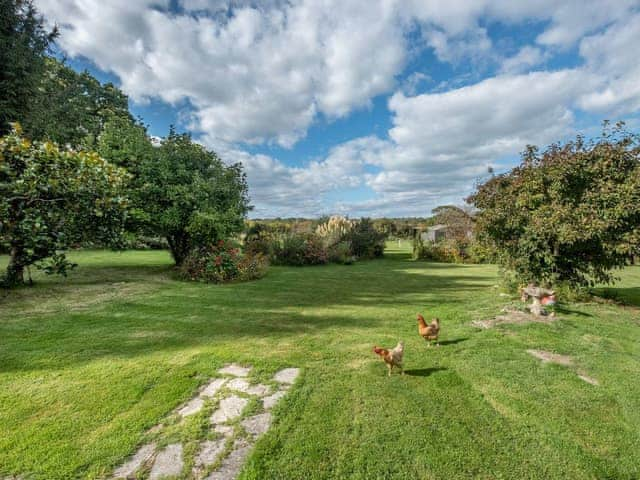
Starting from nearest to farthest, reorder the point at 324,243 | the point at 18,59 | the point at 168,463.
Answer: the point at 168,463
the point at 18,59
the point at 324,243

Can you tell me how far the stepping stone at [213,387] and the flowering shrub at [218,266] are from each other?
5.74 metres

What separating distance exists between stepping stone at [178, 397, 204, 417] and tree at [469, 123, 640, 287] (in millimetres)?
Result: 6159

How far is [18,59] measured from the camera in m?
5.68

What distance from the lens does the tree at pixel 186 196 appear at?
8320 mm

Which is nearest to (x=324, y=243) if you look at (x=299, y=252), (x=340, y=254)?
(x=340, y=254)

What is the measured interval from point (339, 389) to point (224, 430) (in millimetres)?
1025

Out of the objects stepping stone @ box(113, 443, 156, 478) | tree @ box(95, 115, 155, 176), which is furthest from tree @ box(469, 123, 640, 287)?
tree @ box(95, 115, 155, 176)

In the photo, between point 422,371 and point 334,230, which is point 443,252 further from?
point 422,371

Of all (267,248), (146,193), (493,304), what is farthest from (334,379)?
(267,248)

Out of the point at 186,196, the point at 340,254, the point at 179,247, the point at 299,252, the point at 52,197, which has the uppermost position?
the point at 186,196

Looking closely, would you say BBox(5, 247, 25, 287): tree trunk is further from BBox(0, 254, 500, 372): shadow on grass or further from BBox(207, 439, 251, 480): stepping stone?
BBox(207, 439, 251, 480): stepping stone

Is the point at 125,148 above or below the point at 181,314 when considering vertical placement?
above

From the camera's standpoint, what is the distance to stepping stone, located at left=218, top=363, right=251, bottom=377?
9.31 ft

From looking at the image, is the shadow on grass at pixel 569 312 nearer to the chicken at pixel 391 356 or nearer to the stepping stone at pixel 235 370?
the chicken at pixel 391 356
